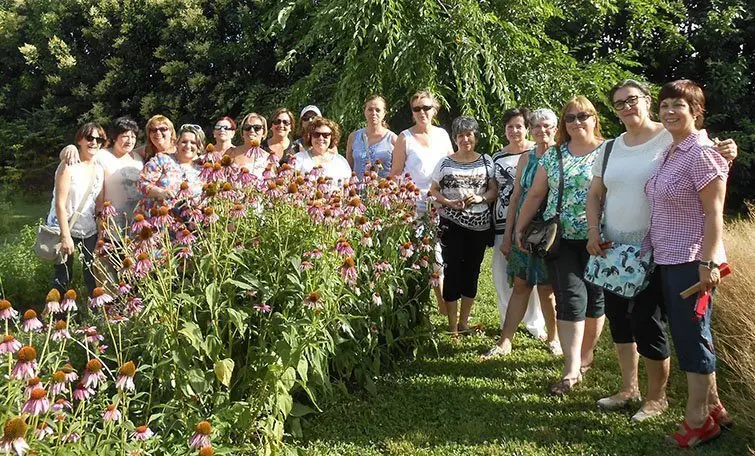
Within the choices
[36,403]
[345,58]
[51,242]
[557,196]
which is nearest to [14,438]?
[36,403]

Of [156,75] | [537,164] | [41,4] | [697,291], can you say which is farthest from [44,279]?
[41,4]

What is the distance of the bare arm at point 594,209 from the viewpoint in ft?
10.2

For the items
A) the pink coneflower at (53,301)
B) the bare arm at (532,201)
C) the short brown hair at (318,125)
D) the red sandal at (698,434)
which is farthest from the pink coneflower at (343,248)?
the red sandal at (698,434)

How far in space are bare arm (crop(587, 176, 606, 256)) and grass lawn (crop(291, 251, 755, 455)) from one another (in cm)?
89

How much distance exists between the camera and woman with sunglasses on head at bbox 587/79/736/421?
2914 millimetres

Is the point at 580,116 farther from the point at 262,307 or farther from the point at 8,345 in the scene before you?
the point at 8,345

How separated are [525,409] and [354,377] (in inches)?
38.3

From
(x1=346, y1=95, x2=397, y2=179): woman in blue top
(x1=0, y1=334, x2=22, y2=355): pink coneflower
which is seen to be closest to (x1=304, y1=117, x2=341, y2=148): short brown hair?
(x1=346, y1=95, x2=397, y2=179): woman in blue top

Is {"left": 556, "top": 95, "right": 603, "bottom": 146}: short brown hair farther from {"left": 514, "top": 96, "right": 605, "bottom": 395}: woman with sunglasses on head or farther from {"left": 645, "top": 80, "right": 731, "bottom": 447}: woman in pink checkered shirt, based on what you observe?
{"left": 645, "top": 80, "right": 731, "bottom": 447}: woman in pink checkered shirt

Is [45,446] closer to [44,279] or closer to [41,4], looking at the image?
[44,279]

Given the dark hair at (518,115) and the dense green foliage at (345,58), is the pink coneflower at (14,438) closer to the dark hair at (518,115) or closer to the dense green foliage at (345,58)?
the dark hair at (518,115)

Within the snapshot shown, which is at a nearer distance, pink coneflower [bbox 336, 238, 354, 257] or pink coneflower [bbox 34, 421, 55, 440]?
pink coneflower [bbox 34, 421, 55, 440]

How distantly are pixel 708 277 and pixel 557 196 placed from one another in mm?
1057

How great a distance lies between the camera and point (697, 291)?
8.57ft
